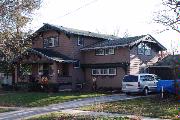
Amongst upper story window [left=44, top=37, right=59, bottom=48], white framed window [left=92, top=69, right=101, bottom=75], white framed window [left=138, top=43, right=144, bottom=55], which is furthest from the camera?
upper story window [left=44, top=37, right=59, bottom=48]

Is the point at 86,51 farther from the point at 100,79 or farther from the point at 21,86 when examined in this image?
the point at 21,86

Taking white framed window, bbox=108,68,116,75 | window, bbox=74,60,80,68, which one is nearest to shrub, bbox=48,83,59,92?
window, bbox=74,60,80,68

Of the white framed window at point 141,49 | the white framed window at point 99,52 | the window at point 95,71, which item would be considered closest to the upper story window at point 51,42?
the white framed window at point 99,52

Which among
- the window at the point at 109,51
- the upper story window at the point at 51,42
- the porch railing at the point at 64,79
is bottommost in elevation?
the porch railing at the point at 64,79

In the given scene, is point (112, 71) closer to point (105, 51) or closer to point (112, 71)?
point (112, 71)

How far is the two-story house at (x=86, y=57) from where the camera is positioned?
105 feet

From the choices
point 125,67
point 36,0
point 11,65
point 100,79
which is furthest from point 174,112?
point 11,65

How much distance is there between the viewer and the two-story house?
105 ft

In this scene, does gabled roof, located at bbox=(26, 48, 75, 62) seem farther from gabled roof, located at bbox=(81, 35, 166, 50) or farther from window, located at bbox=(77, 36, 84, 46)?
gabled roof, located at bbox=(81, 35, 166, 50)

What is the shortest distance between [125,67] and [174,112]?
1623cm

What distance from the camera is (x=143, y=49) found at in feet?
111

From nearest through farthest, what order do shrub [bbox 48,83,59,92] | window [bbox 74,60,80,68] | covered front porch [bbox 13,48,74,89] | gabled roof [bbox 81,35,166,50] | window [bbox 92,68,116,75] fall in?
1. gabled roof [bbox 81,35,166,50]
2. shrub [bbox 48,83,59,92]
3. covered front porch [bbox 13,48,74,89]
4. window [bbox 92,68,116,75]
5. window [bbox 74,60,80,68]

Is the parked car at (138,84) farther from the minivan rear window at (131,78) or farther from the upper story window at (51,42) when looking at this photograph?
the upper story window at (51,42)

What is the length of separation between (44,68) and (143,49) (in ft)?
37.5
